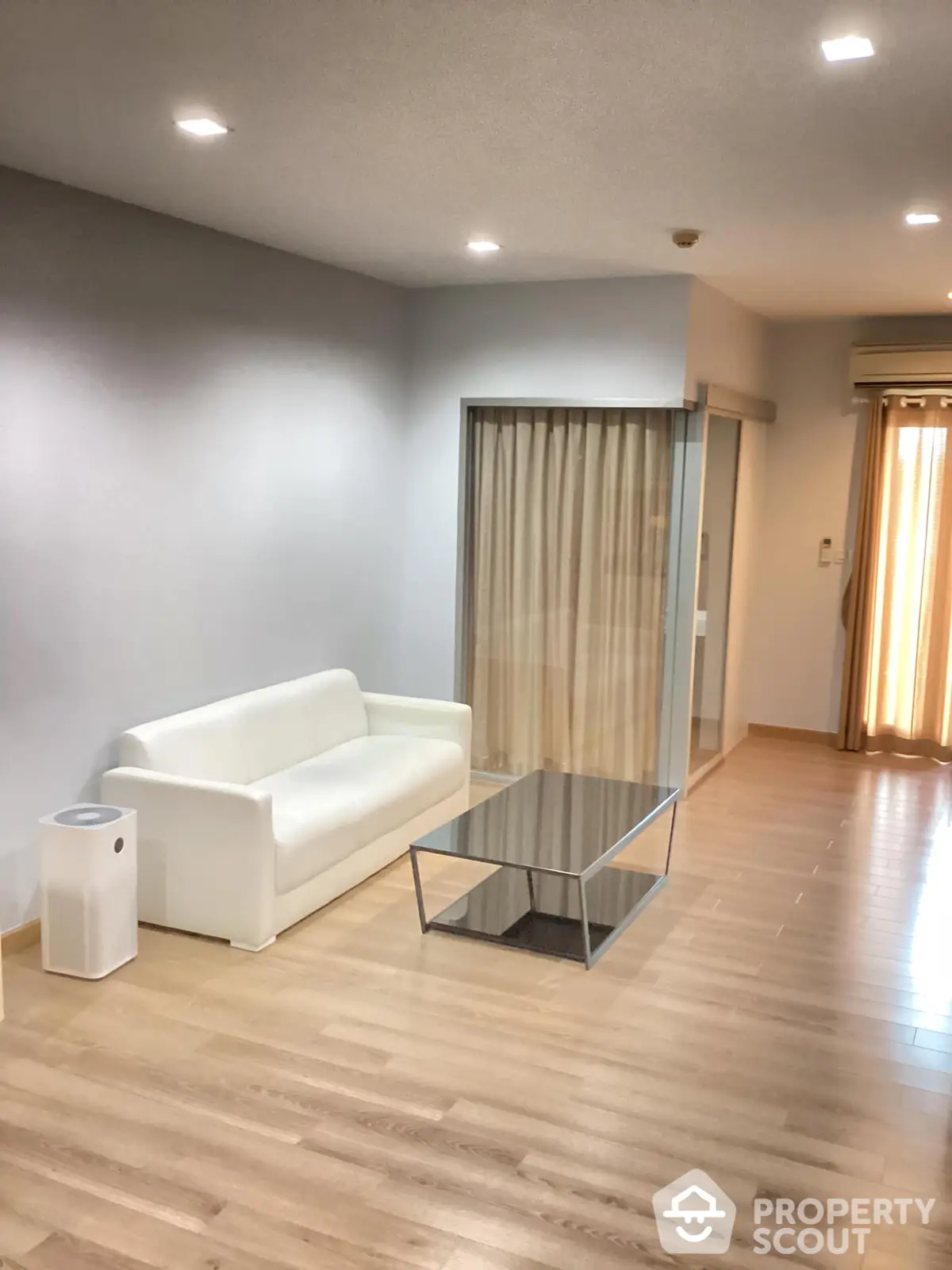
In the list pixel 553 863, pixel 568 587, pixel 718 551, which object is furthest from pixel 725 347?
pixel 553 863

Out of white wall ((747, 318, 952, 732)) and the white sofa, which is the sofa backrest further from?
white wall ((747, 318, 952, 732))

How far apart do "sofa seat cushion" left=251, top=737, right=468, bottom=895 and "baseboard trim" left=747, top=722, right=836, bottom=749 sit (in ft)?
8.77

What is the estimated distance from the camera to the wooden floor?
2.37 meters

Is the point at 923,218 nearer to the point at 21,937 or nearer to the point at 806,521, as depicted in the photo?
the point at 806,521

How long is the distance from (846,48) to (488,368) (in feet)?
10.9

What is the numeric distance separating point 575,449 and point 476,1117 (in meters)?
3.54

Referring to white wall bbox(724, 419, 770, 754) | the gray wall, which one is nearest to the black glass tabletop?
the gray wall

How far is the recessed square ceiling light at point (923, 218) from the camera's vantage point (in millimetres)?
3705

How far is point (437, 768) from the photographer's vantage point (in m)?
4.84

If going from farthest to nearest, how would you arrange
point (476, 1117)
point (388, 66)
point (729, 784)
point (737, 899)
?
1. point (729, 784)
2. point (737, 899)
3. point (476, 1117)
4. point (388, 66)

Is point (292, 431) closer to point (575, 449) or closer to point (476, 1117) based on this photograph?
point (575, 449)

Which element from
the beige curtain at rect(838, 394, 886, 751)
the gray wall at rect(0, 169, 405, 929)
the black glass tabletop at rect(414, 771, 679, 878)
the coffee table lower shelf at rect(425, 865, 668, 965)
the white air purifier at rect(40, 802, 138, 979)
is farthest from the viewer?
the beige curtain at rect(838, 394, 886, 751)

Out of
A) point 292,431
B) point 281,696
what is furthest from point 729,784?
point 292,431

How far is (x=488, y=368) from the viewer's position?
5570mm
